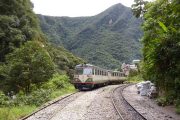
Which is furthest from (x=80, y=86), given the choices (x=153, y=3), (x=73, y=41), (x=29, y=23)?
(x=73, y=41)

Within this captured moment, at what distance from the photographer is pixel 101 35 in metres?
131

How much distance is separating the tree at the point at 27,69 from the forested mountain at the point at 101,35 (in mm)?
83526

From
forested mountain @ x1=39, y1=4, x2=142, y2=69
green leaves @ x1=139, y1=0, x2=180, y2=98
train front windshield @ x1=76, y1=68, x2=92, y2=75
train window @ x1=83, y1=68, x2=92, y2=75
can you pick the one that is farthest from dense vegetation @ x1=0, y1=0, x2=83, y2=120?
forested mountain @ x1=39, y1=4, x2=142, y2=69

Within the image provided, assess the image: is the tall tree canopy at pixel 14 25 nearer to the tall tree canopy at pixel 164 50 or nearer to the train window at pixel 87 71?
the train window at pixel 87 71

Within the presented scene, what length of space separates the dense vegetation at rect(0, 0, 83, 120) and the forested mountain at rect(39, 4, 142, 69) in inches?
2519

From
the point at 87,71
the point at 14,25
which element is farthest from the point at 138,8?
the point at 14,25

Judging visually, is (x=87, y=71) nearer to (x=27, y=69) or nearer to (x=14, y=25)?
(x=27, y=69)

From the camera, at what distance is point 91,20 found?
144 metres

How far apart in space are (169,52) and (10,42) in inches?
1242

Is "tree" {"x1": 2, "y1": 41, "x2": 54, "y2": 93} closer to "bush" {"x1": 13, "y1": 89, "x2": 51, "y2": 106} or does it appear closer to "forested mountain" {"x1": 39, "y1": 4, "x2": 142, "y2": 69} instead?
"bush" {"x1": 13, "y1": 89, "x2": 51, "y2": 106}

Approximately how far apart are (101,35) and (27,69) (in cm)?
10308

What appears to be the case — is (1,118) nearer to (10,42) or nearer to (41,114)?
(41,114)

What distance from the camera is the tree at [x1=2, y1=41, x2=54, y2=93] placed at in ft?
92.3

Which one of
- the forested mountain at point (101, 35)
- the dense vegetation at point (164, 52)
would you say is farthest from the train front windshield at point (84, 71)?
the forested mountain at point (101, 35)
